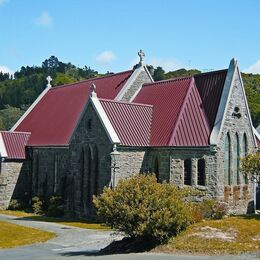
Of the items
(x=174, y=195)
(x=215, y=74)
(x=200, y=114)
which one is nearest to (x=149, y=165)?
(x=200, y=114)

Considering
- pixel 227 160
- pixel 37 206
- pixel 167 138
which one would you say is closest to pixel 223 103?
pixel 227 160

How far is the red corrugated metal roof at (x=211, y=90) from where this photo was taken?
3428 centimetres

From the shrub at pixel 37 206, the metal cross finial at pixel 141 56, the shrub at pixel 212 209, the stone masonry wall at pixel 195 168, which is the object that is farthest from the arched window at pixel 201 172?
the shrub at pixel 37 206

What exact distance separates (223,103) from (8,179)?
79.5 ft

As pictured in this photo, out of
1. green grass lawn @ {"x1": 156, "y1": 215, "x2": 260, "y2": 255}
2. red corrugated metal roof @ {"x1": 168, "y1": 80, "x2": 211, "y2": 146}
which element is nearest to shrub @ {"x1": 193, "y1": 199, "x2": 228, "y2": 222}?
red corrugated metal roof @ {"x1": 168, "y1": 80, "x2": 211, "y2": 146}

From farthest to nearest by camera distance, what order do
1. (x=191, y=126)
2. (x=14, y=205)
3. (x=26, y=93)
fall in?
(x=26, y=93) → (x=14, y=205) → (x=191, y=126)

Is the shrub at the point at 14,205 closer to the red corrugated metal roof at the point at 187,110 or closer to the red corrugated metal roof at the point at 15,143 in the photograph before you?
the red corrugated metal roof at the point at 15,143

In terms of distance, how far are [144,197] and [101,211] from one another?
2.34 meters

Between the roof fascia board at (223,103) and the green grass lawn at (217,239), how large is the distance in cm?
861

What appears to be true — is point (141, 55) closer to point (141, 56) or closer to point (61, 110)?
point (141, 56)

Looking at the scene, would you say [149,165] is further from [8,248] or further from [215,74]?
[8,248]

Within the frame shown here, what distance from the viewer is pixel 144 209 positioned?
22000mm

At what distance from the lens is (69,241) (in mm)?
27781

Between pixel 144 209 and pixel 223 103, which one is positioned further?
pixel 223 103
